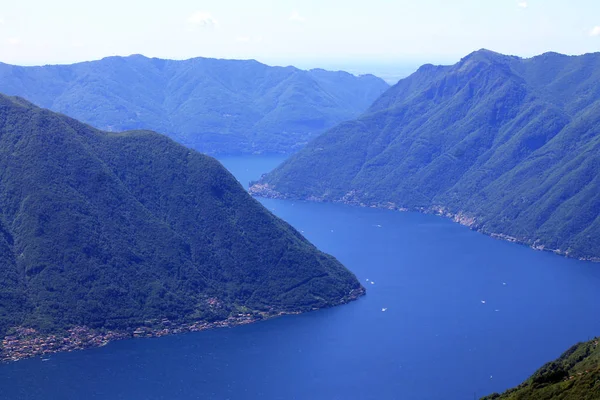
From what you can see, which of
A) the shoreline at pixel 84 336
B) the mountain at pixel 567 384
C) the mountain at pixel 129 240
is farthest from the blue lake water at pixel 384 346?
the mountain at pixel 567 384

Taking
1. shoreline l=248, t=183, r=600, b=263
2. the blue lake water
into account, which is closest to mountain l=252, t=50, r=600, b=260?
shoreline l=248, t=183, r=600, b=263

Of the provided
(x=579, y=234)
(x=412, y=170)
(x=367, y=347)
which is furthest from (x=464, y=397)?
(x=412, y=170)

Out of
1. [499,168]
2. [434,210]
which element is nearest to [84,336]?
[434,210]

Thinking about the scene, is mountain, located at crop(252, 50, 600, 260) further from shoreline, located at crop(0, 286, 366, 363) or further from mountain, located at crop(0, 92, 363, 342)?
shoreline, located at crop(0, 286, 366, 363)

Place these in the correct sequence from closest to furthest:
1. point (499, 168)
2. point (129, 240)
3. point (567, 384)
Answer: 1. point (567, 384)
2. point (129, 240)
3. point (499, 168)

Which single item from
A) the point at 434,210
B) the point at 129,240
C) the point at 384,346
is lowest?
the point at 384,346

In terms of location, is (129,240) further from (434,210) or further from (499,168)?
(499,168)

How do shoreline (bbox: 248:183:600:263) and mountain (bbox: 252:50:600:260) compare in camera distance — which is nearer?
shoreline (bbox: 248:183:600:263)
